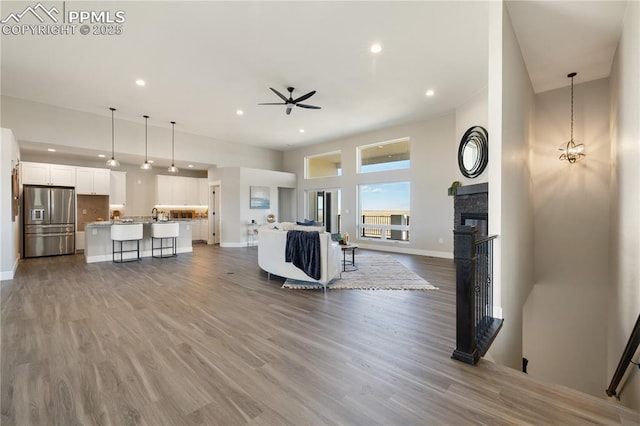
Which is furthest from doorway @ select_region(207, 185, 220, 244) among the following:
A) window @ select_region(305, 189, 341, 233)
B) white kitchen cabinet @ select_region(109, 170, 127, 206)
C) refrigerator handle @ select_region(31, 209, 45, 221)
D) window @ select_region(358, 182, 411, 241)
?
window @ select_region(358, 182, 411, 241)

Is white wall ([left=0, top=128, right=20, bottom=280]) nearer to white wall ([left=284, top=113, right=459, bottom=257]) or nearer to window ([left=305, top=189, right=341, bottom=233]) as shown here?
window ([left=305, top=189, right=341, bottom=233])

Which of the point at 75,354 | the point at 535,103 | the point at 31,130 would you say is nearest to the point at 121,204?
the point at 31,130

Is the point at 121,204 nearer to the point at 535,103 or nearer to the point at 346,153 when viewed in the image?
the point at 346,153

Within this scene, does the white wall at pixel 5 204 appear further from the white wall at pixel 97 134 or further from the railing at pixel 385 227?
the railing at pixel 385 227

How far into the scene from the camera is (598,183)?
4473 mm

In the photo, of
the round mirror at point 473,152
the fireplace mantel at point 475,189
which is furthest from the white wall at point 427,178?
the fireplace mantel at point 475,189

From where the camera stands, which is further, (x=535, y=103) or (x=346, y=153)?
(x=346, y=153)

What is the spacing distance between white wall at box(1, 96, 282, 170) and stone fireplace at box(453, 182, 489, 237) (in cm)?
729

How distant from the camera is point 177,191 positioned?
9531 millimetres

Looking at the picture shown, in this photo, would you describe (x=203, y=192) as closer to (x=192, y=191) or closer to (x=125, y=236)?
(x=192, y=191)

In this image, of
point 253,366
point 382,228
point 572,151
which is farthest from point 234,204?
point 572,151

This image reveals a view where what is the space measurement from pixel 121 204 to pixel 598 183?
11767 millimetres

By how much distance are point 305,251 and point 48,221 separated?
7.19 metres

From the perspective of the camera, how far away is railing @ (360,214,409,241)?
768cm
